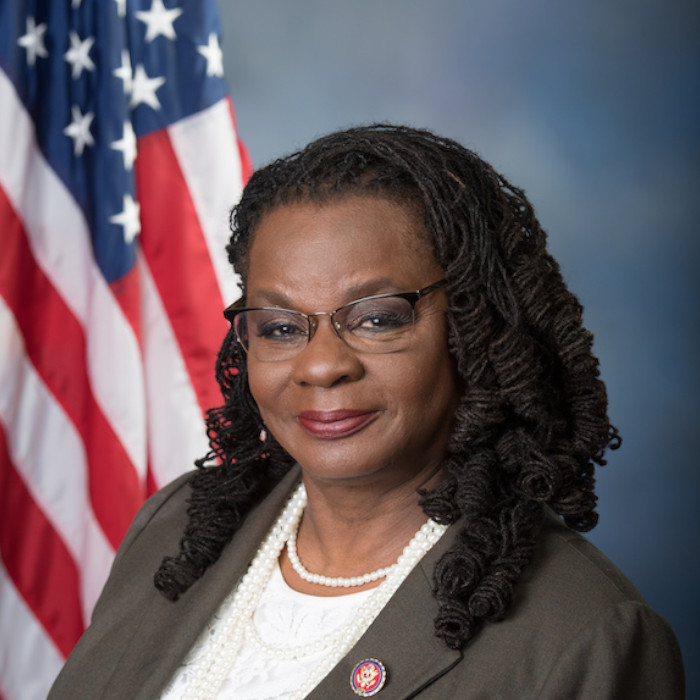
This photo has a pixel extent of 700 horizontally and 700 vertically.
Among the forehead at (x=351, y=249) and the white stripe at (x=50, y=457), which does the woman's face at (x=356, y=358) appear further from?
the white stripe at (x=50, y=457)

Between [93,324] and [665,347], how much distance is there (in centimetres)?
193

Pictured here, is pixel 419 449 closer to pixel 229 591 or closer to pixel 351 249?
pixel 351 249

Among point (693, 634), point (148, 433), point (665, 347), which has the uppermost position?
point (148, 433)

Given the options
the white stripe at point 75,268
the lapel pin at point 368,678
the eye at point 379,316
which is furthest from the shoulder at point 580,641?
the white stripe at point 75,268

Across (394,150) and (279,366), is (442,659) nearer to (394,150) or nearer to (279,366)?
(279,366)

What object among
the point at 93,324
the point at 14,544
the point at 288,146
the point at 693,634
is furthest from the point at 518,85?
the point at 14,544

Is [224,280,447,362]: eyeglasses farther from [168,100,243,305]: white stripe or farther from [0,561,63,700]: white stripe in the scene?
[0,561,63,700]: white stripe

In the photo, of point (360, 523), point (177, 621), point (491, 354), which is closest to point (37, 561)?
point (177, 621)

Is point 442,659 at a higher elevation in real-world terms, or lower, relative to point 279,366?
lower

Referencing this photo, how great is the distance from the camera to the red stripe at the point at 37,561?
3146 millimetres

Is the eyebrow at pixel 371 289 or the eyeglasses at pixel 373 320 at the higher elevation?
the eyebrow at pixel 371 289

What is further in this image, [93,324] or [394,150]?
[93,324]

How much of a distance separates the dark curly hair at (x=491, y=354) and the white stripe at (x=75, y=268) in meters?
1.49

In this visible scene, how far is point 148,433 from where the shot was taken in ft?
11.2
